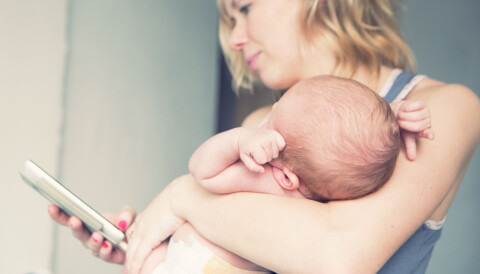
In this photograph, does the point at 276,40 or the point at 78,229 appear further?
the point at 276,40

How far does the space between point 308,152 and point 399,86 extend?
1.42 ft

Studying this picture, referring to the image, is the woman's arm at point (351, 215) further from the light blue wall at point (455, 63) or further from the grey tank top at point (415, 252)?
the light blue wall at point (455, 63)

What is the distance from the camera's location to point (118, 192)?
196 cm

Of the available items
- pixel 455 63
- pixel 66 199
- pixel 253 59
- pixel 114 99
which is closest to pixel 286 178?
pixel 66 199

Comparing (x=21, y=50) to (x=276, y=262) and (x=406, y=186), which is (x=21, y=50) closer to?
(x=276, y=262)

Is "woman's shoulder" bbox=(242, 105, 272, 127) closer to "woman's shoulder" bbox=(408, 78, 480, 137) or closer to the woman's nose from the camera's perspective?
the woman's nose

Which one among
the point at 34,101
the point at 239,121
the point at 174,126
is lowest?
the point at 239,121

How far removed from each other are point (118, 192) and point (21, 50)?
0.77 meters

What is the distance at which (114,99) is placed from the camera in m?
1.89

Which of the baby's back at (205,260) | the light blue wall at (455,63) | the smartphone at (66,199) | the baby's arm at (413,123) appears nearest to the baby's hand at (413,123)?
the baby's arm at (413,123)

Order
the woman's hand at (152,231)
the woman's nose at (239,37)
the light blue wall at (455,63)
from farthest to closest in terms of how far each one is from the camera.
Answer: the light blue wall at (455,63)
the woman's nose at (239,37)
the woman's hand at (152,231)

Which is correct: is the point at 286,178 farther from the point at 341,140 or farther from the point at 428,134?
the point at 428,134

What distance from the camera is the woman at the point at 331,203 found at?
74 centimetres

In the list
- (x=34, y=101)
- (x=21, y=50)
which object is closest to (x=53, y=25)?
(x=21, y=50)
